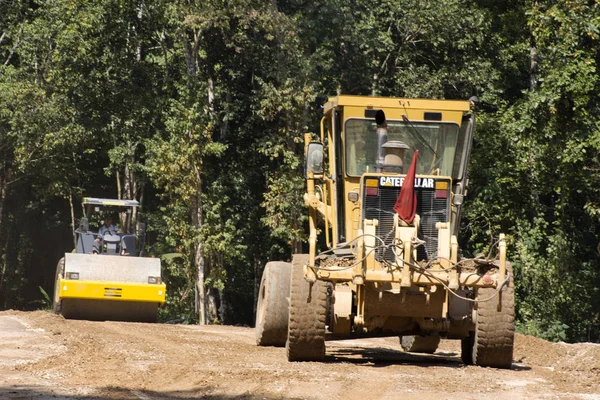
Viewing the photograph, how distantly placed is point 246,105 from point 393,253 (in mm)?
21303

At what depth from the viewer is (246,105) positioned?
33.1m

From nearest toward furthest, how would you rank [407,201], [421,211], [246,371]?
[246,371] < [407,201] < [421,211]

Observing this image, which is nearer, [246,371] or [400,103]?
[246,371]

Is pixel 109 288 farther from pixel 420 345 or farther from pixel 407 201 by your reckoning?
pixel 407 201

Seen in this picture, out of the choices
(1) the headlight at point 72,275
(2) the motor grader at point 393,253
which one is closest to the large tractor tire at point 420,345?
(2) the motor grader at point 393,253

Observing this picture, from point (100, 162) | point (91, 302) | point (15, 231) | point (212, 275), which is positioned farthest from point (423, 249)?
point (15, 231)

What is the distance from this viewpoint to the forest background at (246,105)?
1091 inches

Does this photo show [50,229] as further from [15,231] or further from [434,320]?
[434,320]

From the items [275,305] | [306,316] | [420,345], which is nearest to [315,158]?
[275,305]

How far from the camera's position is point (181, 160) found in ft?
104

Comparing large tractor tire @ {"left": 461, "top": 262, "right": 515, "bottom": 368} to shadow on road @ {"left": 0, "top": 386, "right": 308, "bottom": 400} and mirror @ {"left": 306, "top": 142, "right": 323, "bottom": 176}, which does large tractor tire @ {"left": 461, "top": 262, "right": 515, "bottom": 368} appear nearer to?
mirror @ {"left": 306, "top": 142, "right": 323, "bottom": 176}

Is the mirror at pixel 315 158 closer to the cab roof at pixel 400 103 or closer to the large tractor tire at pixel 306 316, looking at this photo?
the cab roof at pixel 400 103

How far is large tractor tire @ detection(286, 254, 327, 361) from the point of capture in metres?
12.3

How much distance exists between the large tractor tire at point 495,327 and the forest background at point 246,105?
1340 cm
